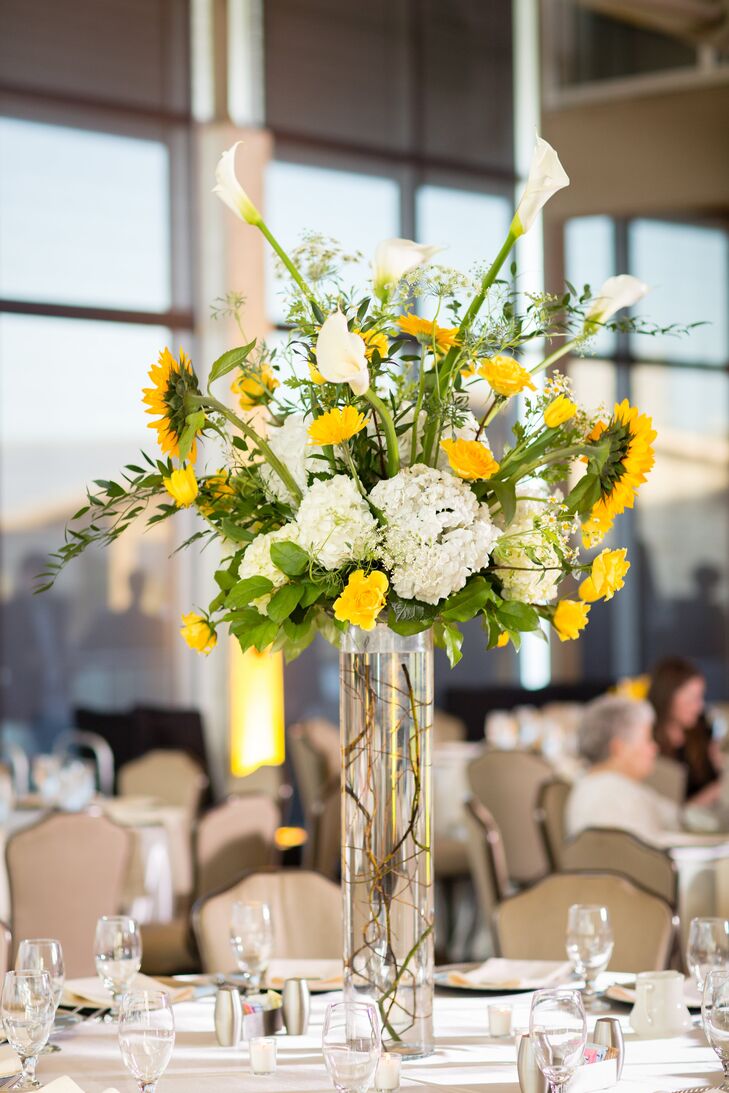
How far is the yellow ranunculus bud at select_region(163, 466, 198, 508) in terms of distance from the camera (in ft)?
7.97

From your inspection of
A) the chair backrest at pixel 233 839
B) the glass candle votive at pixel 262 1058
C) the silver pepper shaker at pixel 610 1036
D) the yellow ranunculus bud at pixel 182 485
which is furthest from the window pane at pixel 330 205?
the silver pepper shaker at pixel 610 1036

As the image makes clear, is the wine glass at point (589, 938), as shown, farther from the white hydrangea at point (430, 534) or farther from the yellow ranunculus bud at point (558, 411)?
the yellow ranunculus bud at point (558, 411)

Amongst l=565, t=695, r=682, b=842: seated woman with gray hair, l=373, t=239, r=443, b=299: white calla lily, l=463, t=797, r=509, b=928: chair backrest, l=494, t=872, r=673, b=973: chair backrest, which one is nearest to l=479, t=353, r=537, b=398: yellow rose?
l=373, t=239, r=443, b=299: white calla lily

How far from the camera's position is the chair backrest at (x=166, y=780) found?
7199 millimetres

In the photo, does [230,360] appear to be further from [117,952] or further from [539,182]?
[117,952]

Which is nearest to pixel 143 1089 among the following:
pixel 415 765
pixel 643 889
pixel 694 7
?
pixel 415 765

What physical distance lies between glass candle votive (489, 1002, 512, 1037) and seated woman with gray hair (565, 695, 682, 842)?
2.30m

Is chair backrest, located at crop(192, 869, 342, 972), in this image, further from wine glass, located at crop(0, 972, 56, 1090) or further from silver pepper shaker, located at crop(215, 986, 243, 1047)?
wine glass, located at crop(0, 972, 56, 1090)

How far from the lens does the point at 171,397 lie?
2.47 m

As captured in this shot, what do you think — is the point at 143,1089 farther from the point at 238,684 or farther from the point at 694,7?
the point at 694,7

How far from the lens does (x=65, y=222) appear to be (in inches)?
367

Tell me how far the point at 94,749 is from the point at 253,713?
1180mm

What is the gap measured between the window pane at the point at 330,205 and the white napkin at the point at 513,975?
7365 millimetres

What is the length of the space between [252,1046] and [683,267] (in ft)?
35.4
